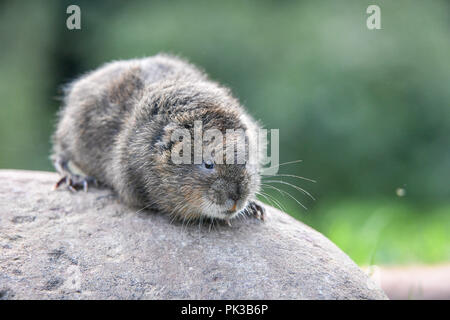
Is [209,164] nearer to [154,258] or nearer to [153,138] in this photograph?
[153,138]

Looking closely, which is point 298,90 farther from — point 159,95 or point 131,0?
point 159,95

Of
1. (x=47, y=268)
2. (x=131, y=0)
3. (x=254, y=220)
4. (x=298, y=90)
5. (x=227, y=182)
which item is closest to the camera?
(x=47, y=268)

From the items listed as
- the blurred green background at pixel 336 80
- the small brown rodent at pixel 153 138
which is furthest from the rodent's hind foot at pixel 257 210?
the blurred green background at pixel 336 80

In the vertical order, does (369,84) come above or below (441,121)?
above

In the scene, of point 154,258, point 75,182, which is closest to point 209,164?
point 154,258

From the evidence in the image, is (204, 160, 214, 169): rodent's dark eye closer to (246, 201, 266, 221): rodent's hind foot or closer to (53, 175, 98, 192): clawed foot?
(246, 201, 266, 221): rodent's hind foot
